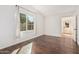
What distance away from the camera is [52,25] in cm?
690

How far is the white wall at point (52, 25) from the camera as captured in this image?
671 centimetres

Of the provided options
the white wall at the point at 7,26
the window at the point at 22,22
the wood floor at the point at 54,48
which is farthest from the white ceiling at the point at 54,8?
the wood floor at the point at 54,48

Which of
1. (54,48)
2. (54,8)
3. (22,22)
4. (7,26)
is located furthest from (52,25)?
(7,26)

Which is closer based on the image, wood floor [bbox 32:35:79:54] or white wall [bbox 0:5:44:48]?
wood floor [bbox 32:35:79:54]

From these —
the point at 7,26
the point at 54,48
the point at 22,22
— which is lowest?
the point at 54,48

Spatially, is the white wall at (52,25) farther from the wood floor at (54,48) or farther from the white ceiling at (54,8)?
the wood floor at (54,48)

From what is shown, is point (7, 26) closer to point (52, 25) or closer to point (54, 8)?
point (54, 8)

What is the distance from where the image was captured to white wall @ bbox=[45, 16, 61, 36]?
6707mm

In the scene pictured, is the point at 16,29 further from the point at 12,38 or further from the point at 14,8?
the point at 14,8

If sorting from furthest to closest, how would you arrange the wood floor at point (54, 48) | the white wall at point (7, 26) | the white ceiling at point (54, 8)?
1. the white ceiling at point (54, 8)
2. the white wall at point (7, 26)
3. the wood floor at point (54, 48)

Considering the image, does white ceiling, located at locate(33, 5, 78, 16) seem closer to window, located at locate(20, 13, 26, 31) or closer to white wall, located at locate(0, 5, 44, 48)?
window, located at locate(20, 13, 26, 31)

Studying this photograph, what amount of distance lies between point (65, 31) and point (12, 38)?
22.5ft

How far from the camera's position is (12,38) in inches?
A: 135

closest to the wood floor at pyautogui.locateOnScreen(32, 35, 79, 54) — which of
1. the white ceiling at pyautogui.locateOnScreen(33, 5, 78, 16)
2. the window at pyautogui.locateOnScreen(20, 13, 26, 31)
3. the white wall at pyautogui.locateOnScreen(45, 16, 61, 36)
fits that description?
the window at pyautogui.locateOnScreen(20, 13, 26, 31)
